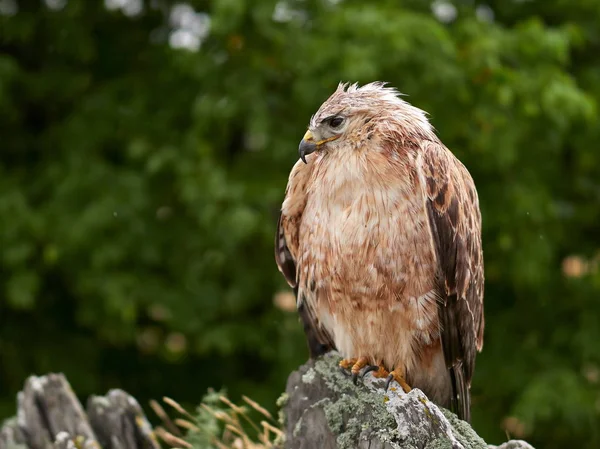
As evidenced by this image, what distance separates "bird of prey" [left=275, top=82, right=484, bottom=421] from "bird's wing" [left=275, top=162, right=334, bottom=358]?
0.02m

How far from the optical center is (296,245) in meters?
3.71

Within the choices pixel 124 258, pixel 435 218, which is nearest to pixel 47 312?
pixel 124 258

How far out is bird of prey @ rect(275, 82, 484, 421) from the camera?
10.5 feet

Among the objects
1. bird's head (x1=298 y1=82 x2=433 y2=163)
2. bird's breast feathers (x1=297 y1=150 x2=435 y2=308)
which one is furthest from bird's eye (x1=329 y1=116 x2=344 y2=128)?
bird's breast feathers (x1=297 y1=150 x2=435 y2=308)

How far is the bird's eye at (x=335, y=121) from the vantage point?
10.7 ft

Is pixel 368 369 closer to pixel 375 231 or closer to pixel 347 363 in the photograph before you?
pixel 347 363

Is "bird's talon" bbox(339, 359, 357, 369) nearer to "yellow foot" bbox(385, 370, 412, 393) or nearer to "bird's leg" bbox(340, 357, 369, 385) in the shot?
"bird's leg" bbox(340, 357, 369, 385)

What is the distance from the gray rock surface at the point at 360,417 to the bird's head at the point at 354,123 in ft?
3.12

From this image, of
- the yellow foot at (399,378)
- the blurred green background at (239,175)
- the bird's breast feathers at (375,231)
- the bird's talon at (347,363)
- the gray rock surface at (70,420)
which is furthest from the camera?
the blurred green background at (239,175)

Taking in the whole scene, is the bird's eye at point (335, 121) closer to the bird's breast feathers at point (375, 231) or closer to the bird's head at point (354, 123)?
the bird's head at point (354, 123)

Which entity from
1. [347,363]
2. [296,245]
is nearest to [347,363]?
[347,363]

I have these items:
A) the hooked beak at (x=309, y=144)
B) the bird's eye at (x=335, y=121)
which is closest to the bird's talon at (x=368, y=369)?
the hooked beak at (x=309, y=144)

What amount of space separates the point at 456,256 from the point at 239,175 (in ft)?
12.6

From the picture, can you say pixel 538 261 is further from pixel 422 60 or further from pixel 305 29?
pixel 305 29
